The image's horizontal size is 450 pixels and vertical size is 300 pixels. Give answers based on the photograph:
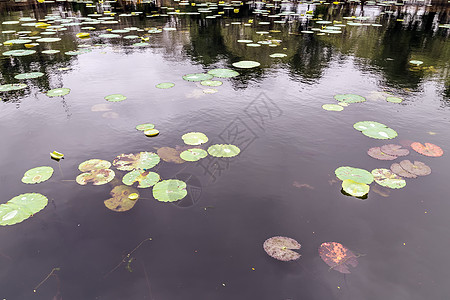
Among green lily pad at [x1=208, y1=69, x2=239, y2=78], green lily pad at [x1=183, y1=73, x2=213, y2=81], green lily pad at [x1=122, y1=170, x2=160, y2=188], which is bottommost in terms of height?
green lily pad at [x1=122, y1=170, x2=160, y2=188]

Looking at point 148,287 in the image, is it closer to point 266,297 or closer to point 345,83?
point 266,297

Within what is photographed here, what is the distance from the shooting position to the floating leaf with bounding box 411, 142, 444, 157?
14.5 ft

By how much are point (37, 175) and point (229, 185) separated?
113 inches

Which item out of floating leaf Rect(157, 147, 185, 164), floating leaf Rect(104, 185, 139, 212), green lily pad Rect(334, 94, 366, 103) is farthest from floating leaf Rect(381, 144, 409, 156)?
floating leaf Rect(104, 185, 139, 212)

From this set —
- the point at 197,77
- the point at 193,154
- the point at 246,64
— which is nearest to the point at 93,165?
the point at 193,154

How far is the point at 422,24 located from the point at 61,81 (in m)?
18.7

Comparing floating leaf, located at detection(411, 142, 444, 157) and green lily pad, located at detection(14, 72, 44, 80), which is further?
green lily pad, located at detection(14, 72, 44, 80)

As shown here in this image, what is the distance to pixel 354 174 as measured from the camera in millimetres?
3963

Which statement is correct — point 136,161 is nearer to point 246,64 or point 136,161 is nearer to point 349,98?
point 349,98

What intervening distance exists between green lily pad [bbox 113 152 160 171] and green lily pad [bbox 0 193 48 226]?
109 cm

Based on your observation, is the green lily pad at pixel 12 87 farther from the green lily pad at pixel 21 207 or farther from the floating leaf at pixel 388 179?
the floating leaf at pixel 388 179

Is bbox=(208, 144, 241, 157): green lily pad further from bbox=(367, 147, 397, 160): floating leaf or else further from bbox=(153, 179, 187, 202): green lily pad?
bbox=(367, 147, 397, 160): floating leaf

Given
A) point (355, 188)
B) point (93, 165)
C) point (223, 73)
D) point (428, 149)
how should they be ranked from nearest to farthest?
point (355, 188), point (93, 165), point (428, 149), point (223, 73)

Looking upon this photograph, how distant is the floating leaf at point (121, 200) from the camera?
11.5 ft
